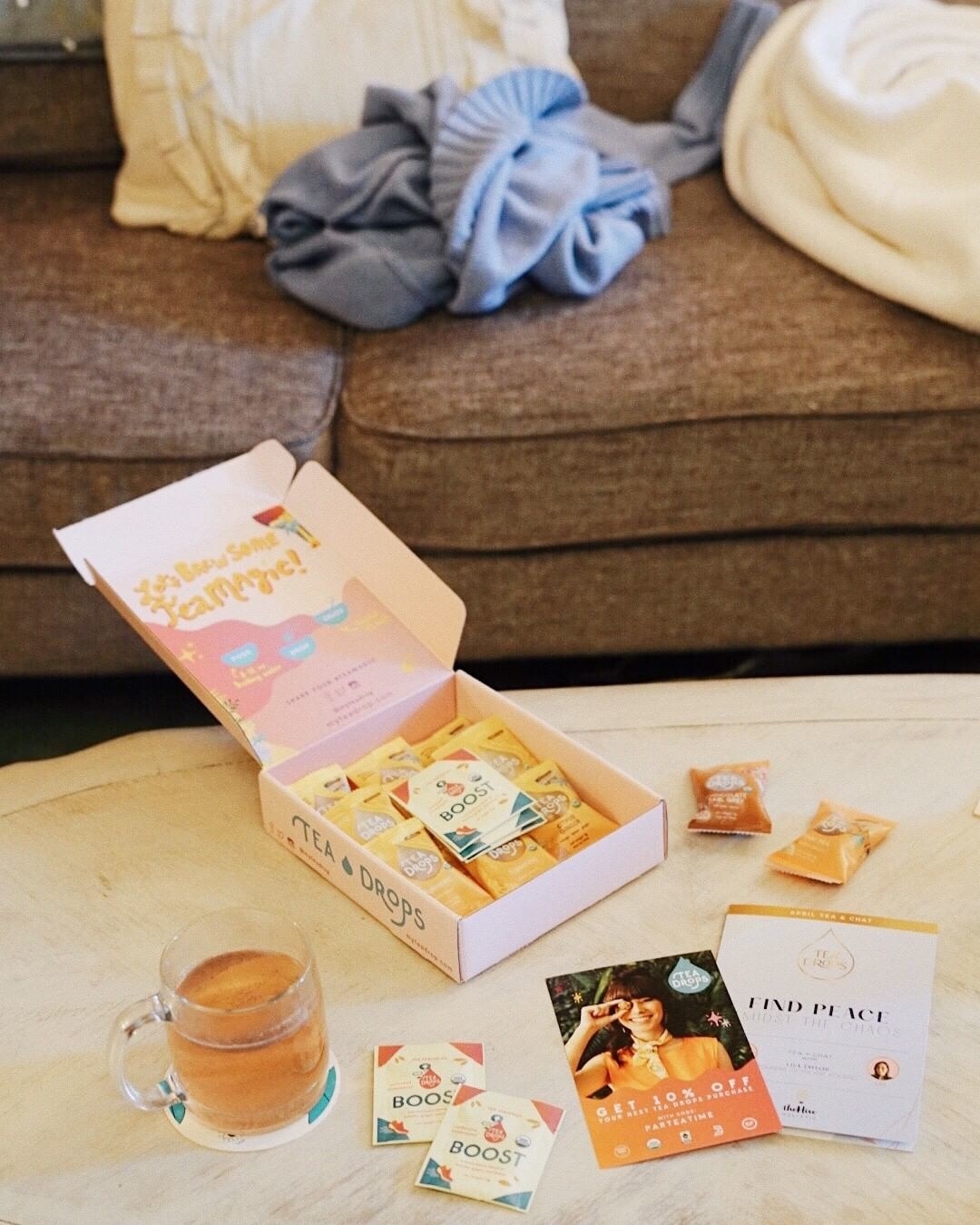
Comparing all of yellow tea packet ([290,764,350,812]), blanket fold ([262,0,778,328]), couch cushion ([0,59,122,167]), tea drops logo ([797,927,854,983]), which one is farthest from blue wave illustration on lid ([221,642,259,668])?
couch cushion ([0,59,122,167])

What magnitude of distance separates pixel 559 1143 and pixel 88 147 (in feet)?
5.16

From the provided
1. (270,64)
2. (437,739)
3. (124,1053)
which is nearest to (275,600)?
(437,739)

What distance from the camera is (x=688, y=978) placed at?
0.84 meters

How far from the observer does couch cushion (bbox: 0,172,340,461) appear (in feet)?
4.80

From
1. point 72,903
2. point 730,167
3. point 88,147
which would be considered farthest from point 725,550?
point 88,147

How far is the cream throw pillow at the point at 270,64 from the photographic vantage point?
176 cm

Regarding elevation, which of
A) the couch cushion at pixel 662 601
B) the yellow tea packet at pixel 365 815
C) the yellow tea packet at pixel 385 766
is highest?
the yellow tea packet at pixel 365 815

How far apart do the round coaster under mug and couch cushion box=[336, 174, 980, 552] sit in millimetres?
824

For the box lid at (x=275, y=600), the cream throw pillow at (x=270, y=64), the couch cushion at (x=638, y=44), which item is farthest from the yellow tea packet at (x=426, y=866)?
the couch cushion at (x=638, y=44)

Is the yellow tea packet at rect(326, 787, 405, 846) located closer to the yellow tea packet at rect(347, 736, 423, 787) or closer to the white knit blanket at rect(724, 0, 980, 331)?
the yellow tea packet at rect(347, 736, 423, 787)

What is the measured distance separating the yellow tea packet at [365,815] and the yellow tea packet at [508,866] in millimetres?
68

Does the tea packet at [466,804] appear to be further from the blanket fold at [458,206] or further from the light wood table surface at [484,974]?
the blanket fold at [458,206]

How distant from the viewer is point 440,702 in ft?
3.49

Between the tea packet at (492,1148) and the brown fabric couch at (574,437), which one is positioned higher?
the tea packet at (492,1148)
